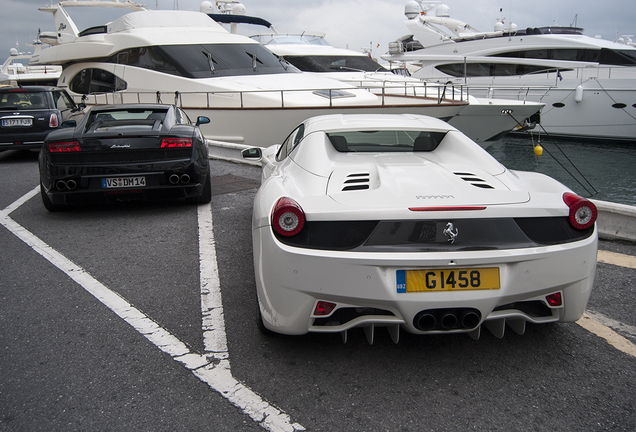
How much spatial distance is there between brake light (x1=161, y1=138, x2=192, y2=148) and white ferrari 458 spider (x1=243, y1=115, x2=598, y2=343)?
3.37 meters

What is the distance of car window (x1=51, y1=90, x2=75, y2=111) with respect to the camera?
1144 centimetres

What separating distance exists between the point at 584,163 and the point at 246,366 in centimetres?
1700

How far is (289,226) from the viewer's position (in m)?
2.55

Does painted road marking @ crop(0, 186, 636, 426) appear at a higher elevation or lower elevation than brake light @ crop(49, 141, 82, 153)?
lower

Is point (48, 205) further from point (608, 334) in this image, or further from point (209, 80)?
point (209, 80)

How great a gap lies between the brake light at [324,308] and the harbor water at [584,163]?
11441 mm

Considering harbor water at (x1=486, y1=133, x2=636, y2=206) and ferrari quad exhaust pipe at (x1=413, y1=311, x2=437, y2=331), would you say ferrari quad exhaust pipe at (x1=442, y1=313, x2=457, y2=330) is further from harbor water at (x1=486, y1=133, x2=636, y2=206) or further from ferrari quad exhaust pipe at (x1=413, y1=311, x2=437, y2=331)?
harbor water at (x1=486, y1=133, x2=636, y2=206)

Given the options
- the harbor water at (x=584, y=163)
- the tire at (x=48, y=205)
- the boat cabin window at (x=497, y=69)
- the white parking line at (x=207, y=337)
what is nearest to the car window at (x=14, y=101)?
the tire at (x=48, y=205)

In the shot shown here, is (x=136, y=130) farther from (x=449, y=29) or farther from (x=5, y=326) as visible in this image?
(x=449, y=29)

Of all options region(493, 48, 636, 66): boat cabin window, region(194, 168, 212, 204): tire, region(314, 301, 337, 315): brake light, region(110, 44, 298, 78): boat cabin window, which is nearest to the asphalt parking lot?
region(314, 301, 337, 315): brake light

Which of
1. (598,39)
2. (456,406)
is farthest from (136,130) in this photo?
(598,39)

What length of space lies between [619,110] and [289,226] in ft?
67.4

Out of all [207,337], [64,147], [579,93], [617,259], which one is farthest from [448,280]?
[579,93]

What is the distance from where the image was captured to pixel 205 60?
13.1 meters
